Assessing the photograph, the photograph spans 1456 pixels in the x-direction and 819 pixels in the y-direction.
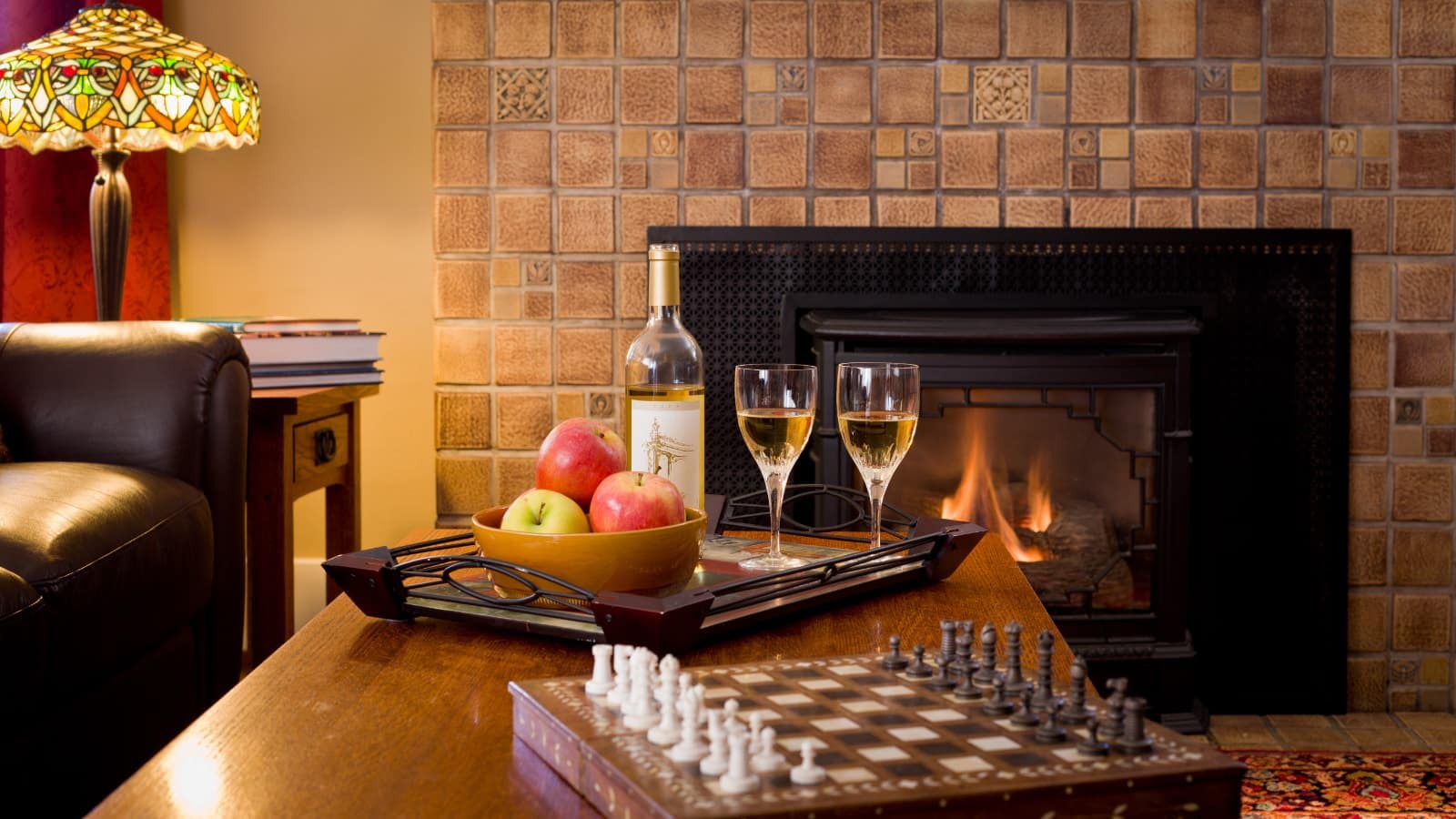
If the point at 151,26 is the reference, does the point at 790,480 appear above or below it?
below

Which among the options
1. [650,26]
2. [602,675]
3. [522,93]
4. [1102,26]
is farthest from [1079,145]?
[602,675]

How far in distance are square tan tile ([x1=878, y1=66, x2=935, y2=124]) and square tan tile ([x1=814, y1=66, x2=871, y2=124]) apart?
0.03 m

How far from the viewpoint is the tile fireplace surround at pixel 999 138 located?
2.38 m

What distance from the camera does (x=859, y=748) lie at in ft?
2.05

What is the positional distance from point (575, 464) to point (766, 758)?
0.52m

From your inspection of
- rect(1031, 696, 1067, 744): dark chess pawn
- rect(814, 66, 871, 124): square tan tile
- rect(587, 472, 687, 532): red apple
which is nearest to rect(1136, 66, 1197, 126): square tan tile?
rect(814, 66, 871, 124): square tan tile

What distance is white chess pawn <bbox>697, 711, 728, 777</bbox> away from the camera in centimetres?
58

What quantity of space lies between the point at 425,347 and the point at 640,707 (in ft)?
7.00

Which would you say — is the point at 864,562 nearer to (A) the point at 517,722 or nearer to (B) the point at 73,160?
(A) the point at 517,722

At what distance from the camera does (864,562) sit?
45.1 inches

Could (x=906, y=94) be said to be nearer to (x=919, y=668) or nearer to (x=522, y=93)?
(x=522, y=93)

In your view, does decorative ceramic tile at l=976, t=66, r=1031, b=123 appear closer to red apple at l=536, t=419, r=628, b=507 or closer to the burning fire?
the burning fire

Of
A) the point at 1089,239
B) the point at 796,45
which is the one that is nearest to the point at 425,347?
the point at 796,45

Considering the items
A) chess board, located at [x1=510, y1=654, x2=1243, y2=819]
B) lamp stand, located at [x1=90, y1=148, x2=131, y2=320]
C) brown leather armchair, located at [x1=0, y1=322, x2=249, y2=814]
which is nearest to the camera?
chess board, located at [x1=510, y1=654, x2=1243, y2=819]
